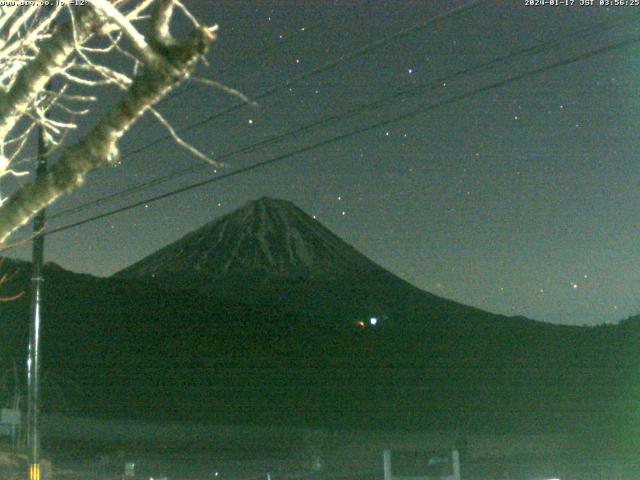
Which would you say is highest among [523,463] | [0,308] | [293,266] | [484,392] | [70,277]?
[293,266]

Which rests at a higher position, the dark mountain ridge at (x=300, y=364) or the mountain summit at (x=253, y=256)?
the mountain summit at (x=253, y=256)

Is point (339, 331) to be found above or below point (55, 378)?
above

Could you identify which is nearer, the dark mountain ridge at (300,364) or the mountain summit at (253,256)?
the dark mountain ridge at (300,364)

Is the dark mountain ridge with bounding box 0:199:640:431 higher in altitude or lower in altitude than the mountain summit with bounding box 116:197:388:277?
lower

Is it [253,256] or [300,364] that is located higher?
[253,256]

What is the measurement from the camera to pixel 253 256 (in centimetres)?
18238

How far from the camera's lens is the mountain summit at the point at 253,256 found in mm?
175000

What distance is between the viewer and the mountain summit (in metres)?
175

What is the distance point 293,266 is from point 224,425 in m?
122

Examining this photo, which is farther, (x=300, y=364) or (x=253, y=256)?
(x=253, y=256)

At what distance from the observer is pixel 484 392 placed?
246 ft

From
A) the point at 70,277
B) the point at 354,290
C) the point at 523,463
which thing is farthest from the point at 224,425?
the point at 354,290

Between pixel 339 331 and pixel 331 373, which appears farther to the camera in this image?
pixel 339 331

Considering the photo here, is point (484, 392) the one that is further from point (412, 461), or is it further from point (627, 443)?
point (412, 461)
